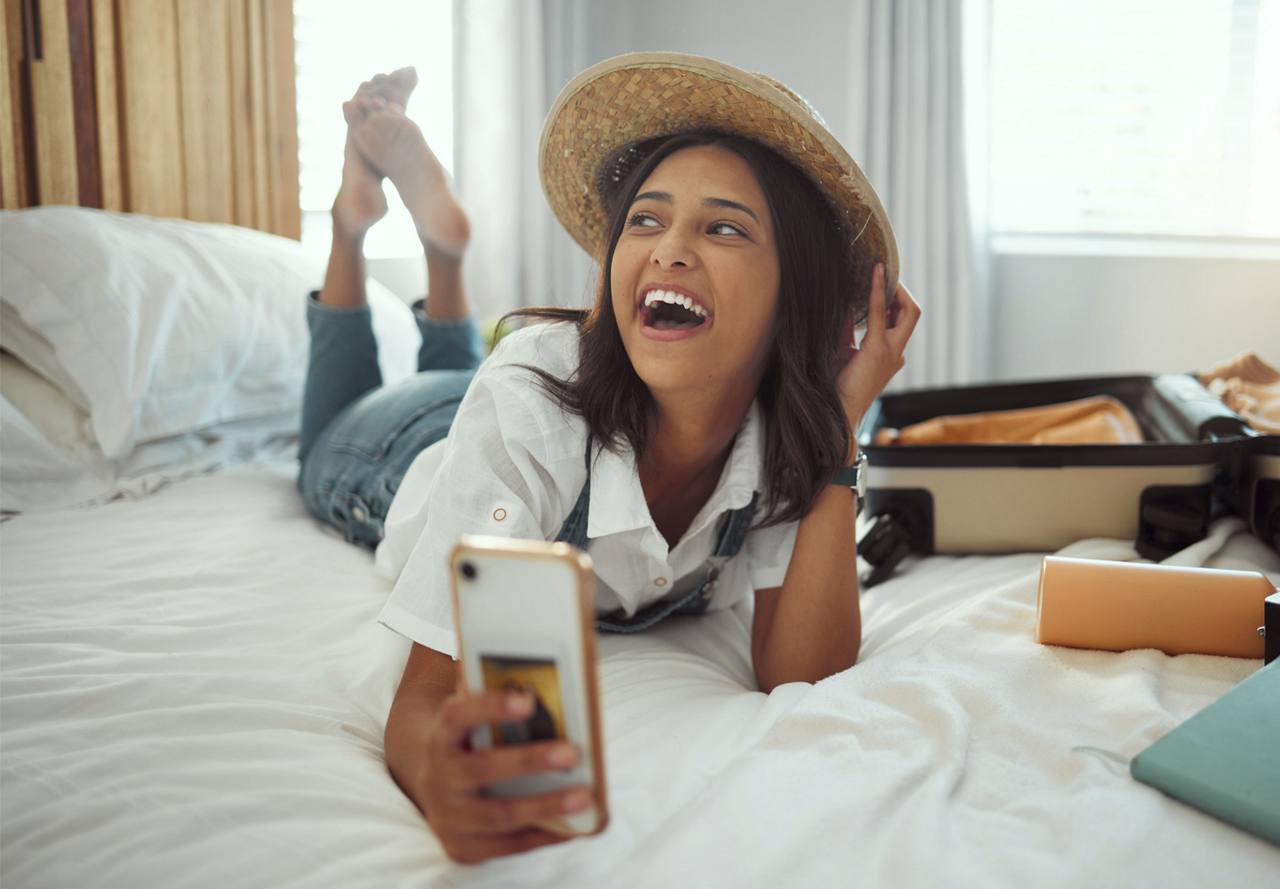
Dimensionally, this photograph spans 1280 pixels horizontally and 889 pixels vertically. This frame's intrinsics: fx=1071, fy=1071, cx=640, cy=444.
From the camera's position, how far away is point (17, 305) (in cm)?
144

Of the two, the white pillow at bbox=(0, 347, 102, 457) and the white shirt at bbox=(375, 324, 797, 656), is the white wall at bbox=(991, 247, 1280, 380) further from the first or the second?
the white pillow at bbox=(0, 347, 102, 457)

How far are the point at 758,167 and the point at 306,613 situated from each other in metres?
0.66

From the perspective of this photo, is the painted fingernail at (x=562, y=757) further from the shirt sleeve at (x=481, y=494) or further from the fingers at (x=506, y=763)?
the shirt sleeve at (x=481, y=494)

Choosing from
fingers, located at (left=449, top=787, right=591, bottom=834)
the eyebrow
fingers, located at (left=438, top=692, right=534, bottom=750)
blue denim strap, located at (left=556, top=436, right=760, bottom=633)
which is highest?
the eyebrow

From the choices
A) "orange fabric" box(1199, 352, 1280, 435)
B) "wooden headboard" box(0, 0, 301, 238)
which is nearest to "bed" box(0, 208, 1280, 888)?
"orange fabric" box(1199, 352, 1280, 435)

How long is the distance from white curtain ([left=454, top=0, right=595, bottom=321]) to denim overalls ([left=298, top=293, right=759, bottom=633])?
1248 millimetres

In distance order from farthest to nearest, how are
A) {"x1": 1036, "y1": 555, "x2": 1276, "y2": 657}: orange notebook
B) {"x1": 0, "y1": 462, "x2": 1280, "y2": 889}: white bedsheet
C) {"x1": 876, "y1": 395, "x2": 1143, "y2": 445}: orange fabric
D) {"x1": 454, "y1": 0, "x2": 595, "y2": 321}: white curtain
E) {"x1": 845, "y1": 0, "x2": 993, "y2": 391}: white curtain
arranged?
{"x1": 454, "y1": 0, "x2": 595, "y2": 321}: white curtain < {"x1": 845, "y1": 0, "x2": 993, "y2": 391}: white curtain < {"x1": 876, "y1": 395, "x2": 1143, "y2": 445}: orange fabric < {"x1": 1036, "y1": 555, "x2": 1276, "y2": 657}: orange notebook < {"x1": 0, "y1": 462, "x2": 1280, "y2": 889}: white bedsheet

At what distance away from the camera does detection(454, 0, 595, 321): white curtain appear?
304cm

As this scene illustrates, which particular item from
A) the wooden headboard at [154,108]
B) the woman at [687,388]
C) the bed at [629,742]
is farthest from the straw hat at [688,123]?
the wooden headboard at [154,108]

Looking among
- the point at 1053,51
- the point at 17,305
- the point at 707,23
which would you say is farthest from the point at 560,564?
the point at 707,23

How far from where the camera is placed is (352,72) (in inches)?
109

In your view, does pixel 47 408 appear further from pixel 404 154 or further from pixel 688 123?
pixel 688 123

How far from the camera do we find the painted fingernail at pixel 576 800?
1.88 ft

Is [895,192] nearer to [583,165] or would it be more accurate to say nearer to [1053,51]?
[1053,51]
